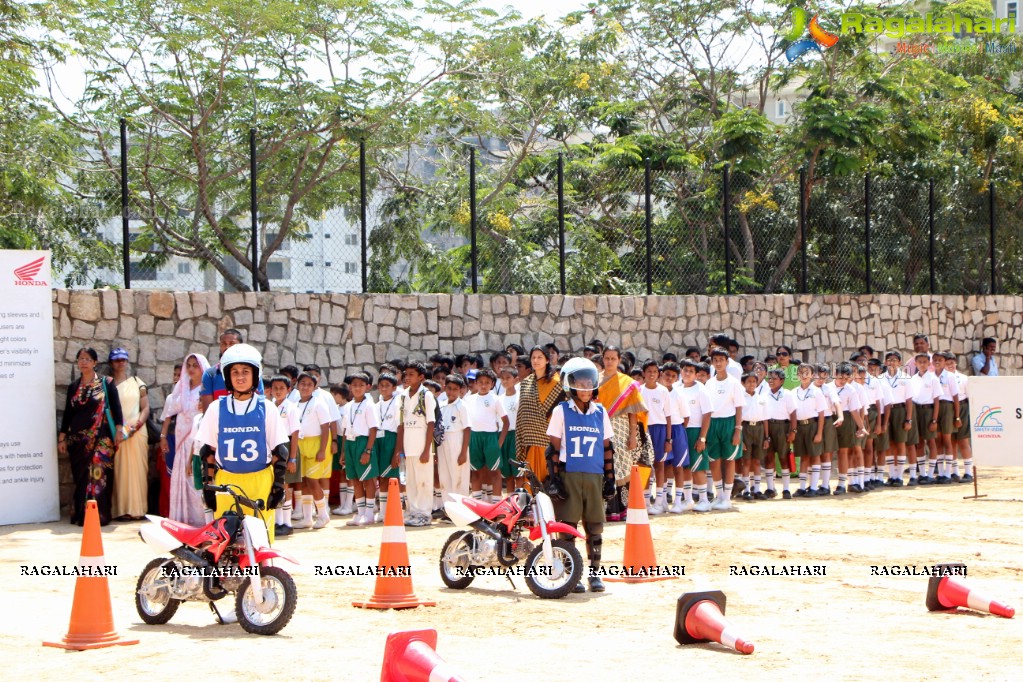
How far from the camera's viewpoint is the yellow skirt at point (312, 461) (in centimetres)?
1342

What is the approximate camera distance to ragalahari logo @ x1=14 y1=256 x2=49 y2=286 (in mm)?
13203

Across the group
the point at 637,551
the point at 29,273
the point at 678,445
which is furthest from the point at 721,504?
the point at 29,273

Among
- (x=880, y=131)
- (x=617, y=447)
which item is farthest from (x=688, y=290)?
(x=617, y=447)

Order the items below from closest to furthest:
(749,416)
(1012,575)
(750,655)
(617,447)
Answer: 1. (750,655)
2. (1012,575)
3. (617,447)
4. (749,416)

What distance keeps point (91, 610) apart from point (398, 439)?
5.99 meters

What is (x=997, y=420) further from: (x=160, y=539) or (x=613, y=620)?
(x=160, y=539)

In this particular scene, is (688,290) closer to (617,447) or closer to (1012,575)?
(617,447)

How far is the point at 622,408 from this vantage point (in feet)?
40.7

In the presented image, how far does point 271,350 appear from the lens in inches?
612

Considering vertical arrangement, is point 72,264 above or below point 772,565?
above

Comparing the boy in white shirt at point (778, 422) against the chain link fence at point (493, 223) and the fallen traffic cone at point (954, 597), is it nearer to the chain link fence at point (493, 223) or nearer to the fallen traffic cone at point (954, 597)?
the chain link fence at point (493, 223)

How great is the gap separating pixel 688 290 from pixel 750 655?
43.8 ft

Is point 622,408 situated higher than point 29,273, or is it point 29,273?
point 29,273

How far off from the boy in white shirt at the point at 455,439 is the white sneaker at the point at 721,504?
2823mm
